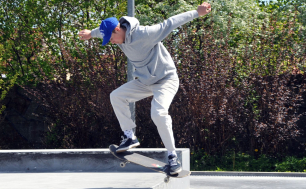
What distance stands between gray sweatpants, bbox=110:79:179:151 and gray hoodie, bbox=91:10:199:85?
109mm

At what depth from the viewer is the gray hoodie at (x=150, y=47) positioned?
482cm

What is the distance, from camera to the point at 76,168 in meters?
6.57

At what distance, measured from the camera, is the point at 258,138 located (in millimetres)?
11062

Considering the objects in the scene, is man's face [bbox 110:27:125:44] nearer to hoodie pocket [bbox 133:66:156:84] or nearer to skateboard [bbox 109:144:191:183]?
hoodie pocket [bbox 133:66:156:84]

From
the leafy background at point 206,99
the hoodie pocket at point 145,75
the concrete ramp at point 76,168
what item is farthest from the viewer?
the leafy background at point 206,99

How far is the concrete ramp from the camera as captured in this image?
5.27 metres

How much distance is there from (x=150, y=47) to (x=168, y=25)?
35cm

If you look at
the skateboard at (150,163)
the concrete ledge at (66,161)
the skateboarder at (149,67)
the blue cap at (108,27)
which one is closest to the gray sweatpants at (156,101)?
the skateboarder at (149,67)

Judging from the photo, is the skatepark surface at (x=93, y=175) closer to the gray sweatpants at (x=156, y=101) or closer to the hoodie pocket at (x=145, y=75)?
the gray sweatpants at (x=156, y=101)

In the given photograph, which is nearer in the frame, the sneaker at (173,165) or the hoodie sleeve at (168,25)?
the hoodie sleeve at (168,25)

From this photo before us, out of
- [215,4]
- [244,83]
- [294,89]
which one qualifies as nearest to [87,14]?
[215,4]

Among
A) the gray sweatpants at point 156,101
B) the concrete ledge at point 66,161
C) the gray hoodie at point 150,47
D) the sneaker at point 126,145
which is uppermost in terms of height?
the gray hoodie at point 150,47

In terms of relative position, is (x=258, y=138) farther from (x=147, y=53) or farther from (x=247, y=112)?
(x=147, y=53)

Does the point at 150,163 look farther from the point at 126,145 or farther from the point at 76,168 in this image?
the point at 76,168
